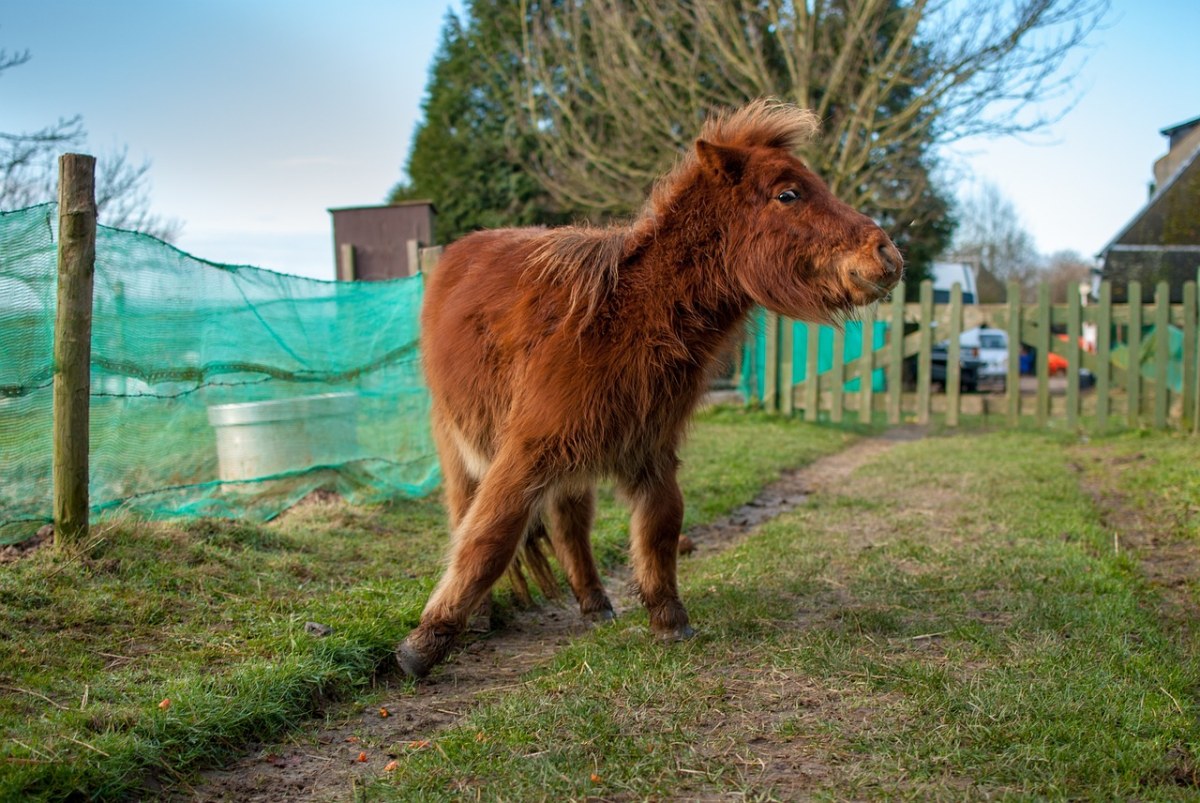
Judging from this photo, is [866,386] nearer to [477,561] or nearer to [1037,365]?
[1037,365]

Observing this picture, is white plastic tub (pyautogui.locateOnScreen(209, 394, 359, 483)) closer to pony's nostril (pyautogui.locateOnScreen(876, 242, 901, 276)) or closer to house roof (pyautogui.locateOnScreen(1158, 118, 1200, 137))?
pony's nostril (pyautogui.locateOnScreen(876, 242, 901, 276))

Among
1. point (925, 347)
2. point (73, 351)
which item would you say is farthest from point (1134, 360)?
point (73, 351)

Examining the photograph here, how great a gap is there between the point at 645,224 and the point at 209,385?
3.36 m

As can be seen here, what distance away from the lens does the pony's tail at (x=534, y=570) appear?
5.00 m

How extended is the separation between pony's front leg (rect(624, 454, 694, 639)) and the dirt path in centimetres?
55

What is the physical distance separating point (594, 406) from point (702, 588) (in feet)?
5.71

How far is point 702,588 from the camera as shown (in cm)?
520

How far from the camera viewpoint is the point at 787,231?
3.92 metres

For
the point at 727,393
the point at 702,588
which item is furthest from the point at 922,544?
the point at 727,393

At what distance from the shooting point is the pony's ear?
4043 mm

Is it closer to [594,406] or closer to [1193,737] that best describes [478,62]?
[594,406]

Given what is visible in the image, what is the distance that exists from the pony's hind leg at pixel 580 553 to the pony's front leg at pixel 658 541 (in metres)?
0.51

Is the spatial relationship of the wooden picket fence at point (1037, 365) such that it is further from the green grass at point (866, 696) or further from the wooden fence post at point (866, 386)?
the green grass at point (866, 696)

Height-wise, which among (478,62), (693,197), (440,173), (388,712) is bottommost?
(388,712)
